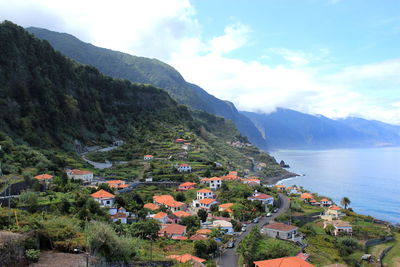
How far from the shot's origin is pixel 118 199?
35281 mm

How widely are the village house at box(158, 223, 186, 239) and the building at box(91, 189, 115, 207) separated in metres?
7.54

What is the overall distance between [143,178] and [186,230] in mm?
22236

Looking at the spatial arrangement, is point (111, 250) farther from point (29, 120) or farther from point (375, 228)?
point (29, 120)

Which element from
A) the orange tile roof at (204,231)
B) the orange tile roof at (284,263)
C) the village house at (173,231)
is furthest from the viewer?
the orange tile roof at (204,231)

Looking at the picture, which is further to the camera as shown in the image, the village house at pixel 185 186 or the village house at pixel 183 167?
the village house at pixel 183 167

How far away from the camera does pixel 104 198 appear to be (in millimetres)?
34312

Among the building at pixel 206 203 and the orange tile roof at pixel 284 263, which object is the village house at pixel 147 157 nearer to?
the building at pixel 206 203

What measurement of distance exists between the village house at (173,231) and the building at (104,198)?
754cm

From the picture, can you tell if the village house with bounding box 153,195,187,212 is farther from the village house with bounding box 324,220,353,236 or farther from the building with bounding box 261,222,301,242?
the village house with bounding box 324,220,353,236

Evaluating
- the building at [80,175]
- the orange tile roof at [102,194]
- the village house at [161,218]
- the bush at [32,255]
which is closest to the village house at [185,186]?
the building at [80,175]

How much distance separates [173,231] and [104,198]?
9.38 m

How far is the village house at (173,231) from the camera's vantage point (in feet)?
93.8

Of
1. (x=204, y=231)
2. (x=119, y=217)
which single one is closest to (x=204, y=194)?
(x=204, y=231)

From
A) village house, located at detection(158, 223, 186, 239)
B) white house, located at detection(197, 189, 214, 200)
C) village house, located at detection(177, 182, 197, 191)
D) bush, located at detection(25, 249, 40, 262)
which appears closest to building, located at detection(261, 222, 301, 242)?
village house, located at detection(158, 223, 186, 239)
